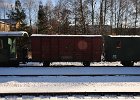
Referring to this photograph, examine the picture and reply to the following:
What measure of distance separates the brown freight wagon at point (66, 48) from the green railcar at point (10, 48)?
1197mm

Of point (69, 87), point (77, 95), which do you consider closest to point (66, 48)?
point (69, 87)

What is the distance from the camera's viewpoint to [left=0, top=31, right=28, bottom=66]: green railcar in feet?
78.0

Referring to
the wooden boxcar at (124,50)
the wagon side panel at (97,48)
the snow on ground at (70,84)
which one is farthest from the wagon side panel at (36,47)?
the snow on ground at (70,84)

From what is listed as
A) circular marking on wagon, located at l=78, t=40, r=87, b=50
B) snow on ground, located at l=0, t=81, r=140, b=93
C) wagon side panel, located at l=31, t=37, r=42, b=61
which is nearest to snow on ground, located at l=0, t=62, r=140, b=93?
snow on ground, located at l=0, t=81, r=140, b=93

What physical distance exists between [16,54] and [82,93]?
39.7 feet

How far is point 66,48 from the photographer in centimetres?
2466

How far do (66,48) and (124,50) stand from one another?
4.77 metres

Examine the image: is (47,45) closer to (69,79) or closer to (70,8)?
(69,79)

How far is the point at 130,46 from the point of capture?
25078mm

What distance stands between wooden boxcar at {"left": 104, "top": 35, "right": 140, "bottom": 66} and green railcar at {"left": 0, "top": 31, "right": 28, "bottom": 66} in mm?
7189

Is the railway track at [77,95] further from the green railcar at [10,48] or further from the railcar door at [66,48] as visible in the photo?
the railcar door at [66,48]

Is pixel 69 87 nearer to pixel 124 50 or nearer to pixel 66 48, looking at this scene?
pixel 66 48

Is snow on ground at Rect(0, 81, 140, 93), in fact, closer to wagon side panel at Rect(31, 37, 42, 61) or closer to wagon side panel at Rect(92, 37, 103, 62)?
wagon side panel at Rect(31, 37, 42, 61)

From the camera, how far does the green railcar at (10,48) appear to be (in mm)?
23781
